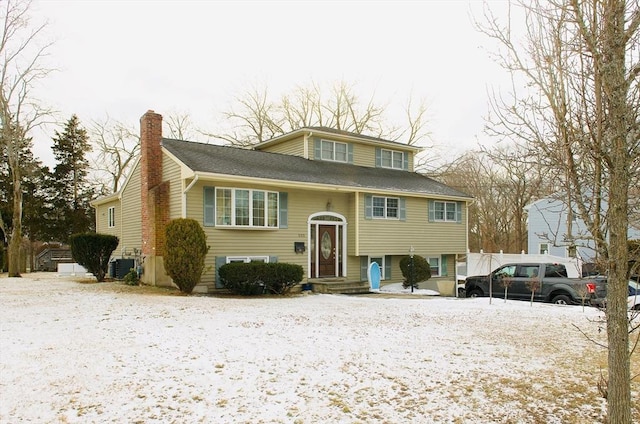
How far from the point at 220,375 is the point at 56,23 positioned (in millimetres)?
22320

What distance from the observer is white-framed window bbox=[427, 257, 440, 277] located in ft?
68.4

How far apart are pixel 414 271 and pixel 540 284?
5263mm

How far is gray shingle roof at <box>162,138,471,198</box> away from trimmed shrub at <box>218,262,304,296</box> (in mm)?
2818

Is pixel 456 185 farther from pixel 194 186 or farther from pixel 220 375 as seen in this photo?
pixel 220 375

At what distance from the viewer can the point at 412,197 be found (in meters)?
19.6

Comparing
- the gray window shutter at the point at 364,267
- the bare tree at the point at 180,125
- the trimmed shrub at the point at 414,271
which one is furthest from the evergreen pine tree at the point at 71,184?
the trimmed shrub at the point at 414,271

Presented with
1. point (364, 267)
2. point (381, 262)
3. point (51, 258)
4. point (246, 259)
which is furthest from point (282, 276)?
Result: point (51, 258)

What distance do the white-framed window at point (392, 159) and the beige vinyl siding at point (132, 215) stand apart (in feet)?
34.8

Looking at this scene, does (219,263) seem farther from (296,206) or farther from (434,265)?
(434,265)

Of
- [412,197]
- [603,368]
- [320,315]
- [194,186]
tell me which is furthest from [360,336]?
[412,197]

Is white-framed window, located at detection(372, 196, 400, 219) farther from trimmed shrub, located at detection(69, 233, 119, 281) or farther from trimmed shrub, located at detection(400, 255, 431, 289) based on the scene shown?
trimmed shrub, located at detection(69, 233, 119, 281)

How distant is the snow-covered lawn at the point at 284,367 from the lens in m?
4.79

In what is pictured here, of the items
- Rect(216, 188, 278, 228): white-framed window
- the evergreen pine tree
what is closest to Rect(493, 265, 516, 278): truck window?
Rect(216, 188, 278, 228): white-framed window

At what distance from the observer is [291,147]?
20562 mm
